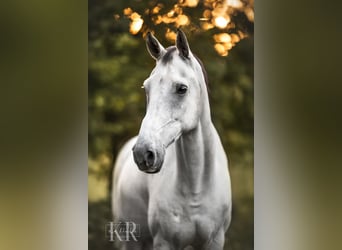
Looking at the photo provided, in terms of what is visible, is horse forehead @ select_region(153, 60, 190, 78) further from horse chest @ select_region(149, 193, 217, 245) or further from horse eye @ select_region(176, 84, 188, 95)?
horse chest @ select_region(149, 193, 217, 245)

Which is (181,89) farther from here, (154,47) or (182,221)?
(182,221)

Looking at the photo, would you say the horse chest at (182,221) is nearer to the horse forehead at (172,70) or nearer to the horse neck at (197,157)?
the horse neck at (197,157)

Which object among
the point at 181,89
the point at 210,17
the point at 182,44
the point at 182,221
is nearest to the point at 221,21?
the point at 210,17

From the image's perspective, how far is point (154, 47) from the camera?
1.41m

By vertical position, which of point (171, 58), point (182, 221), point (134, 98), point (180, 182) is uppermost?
point (171, 58)

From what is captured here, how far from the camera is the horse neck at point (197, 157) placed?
4.57 feet

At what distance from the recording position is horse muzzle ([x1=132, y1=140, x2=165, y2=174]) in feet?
4.34

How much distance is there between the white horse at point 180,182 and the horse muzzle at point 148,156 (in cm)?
1

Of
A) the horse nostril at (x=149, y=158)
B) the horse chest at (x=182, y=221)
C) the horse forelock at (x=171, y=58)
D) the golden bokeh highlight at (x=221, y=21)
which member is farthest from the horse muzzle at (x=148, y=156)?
the golden bokeh highlight at (x=221, y=21)

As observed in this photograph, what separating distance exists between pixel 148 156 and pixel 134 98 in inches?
7.8

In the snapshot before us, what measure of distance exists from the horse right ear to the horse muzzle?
0.91ft

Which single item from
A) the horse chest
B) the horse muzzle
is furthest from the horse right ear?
the horse chest
